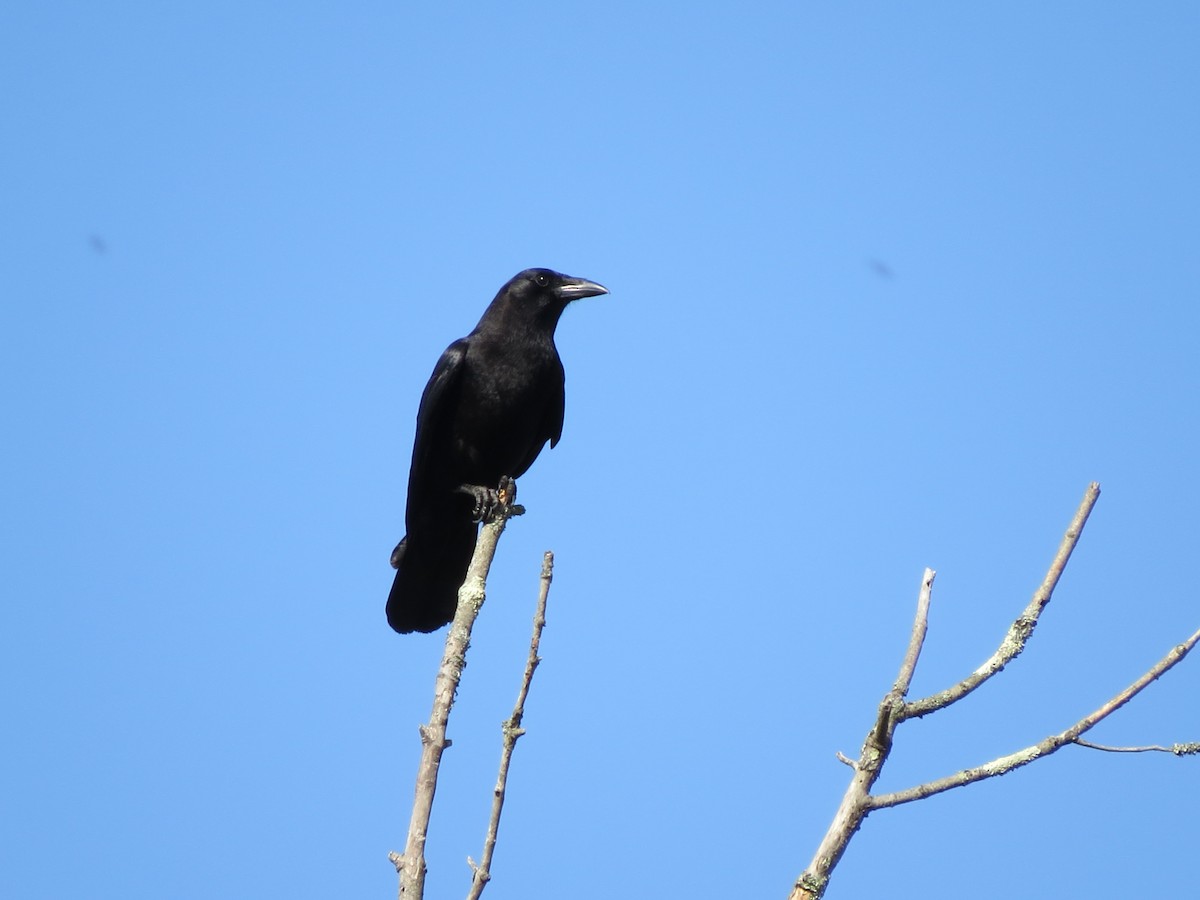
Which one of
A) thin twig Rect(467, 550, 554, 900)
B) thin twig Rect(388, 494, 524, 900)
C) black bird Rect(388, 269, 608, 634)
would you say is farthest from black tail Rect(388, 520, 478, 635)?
thin twig Rect(467, 550, 554, 900)

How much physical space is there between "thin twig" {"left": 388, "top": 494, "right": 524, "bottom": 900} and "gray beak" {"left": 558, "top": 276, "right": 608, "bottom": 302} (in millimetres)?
3503

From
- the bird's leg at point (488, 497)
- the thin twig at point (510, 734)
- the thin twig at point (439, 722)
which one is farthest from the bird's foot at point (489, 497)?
the thin twig at point (510, 734)

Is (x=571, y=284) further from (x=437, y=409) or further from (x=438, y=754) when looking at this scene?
(x=438, y=754)

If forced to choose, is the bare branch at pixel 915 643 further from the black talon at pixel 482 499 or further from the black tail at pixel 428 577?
the black tail at pixel 428 577

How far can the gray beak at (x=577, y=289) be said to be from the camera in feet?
28.2

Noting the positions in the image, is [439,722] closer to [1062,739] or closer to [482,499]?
[1062,739]

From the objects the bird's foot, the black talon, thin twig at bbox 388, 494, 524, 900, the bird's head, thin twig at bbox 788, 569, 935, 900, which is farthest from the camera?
the bird's head

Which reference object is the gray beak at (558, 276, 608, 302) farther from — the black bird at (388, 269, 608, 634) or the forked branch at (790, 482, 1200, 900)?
the forked branch at (790, 482, 1200, 900)

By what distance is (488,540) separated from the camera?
5.28m

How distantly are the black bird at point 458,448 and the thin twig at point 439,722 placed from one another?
266 centimetres

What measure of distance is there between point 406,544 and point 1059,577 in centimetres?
521

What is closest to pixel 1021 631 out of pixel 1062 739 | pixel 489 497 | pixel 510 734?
pixel 1062 739

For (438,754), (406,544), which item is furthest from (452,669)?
(406,544)

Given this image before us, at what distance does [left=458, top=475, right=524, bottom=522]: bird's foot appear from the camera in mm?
7046
